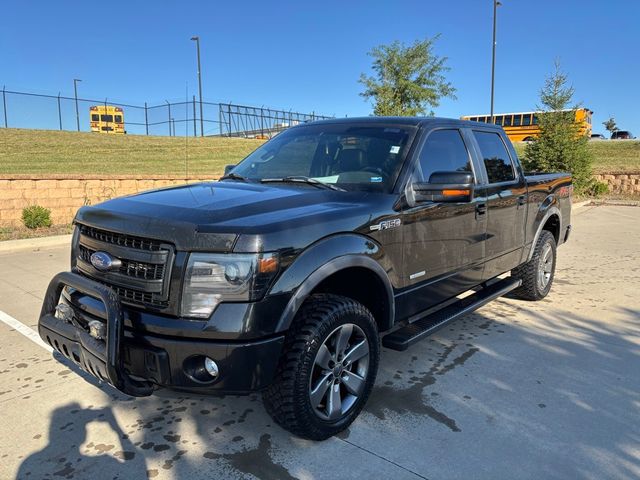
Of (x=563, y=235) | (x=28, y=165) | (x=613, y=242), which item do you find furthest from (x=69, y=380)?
(x=28, y=165)

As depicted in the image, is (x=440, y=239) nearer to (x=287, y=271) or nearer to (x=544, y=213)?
(x=287, y=271)

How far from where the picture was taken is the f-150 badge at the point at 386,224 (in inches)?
122

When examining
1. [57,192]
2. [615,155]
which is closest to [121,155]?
[57,192]

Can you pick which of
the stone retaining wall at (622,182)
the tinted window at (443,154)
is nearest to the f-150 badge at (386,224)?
the tinted window at (443,154)

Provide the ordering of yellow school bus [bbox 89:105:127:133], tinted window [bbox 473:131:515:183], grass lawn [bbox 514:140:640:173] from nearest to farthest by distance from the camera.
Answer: tinted window [bbox 473:131:515:183]
grass lawn [bbox 514:140:640:173]
yellow school bus [bbox 89:105:127:133]

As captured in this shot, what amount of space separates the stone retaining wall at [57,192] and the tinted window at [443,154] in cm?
944

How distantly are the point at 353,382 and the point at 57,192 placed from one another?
10096 mm

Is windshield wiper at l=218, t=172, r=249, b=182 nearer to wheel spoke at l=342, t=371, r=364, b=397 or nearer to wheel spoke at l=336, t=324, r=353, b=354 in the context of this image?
wheel spoke at l=336, t=324, r=353, b=354

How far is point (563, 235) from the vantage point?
6.22m

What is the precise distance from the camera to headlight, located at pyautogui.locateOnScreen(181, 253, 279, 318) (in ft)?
7.98

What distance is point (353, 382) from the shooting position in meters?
3.02

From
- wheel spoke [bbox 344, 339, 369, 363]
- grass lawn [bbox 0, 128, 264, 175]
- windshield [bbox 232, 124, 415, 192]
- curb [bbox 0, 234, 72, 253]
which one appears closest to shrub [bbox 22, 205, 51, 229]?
curb [bbox 0, 234, 72, 253]

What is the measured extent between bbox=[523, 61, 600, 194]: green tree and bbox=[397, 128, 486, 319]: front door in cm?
1398

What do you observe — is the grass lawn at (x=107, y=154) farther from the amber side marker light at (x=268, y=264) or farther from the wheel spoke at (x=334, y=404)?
the amber side marker light at (x=268, y=264)
